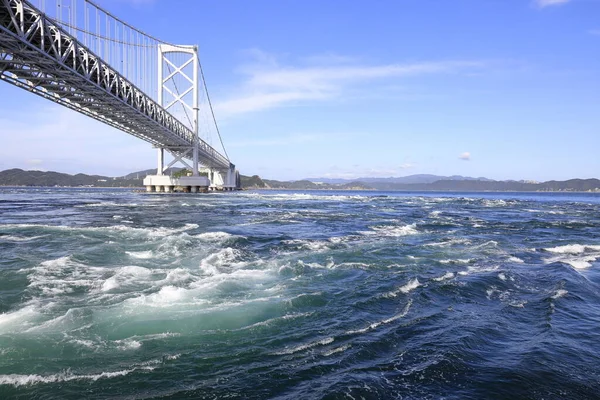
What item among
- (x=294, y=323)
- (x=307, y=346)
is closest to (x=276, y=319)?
(x=294, y=323)

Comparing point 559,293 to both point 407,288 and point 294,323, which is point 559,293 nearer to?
point 407,288

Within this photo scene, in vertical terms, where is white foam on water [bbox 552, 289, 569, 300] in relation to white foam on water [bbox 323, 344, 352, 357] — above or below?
below

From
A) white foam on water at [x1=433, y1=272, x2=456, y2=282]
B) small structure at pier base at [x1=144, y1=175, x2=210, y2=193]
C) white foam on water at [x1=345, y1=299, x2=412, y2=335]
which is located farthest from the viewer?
small structure at pier base at [x1=144, y1=175, x2=210, y2=193]

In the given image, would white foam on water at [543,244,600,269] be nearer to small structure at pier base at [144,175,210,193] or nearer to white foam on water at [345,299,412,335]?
white foam on water at [345,299,412,335]

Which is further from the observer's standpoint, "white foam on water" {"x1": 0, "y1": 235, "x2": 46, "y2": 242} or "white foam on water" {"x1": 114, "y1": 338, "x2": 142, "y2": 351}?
"white foam on water" {"x1": 0, "y1": 235, "x2": 46, "y2": 242}

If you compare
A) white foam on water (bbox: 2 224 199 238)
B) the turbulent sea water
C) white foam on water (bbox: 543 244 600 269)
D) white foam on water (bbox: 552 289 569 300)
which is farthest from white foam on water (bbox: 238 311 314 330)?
white foam on water (bbox: 2 224 199 238)

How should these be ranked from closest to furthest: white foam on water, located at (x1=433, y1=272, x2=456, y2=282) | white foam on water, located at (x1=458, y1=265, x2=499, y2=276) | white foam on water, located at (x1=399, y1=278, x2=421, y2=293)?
white foam on water, located at (x1=399, y1=278, x2=421, y2=293) → white foam on water, located at (x1=433, y1=272, x2=456, y2=282) → white foam on water, located at (x1=458, y1=265, x2=499, y2=276)
